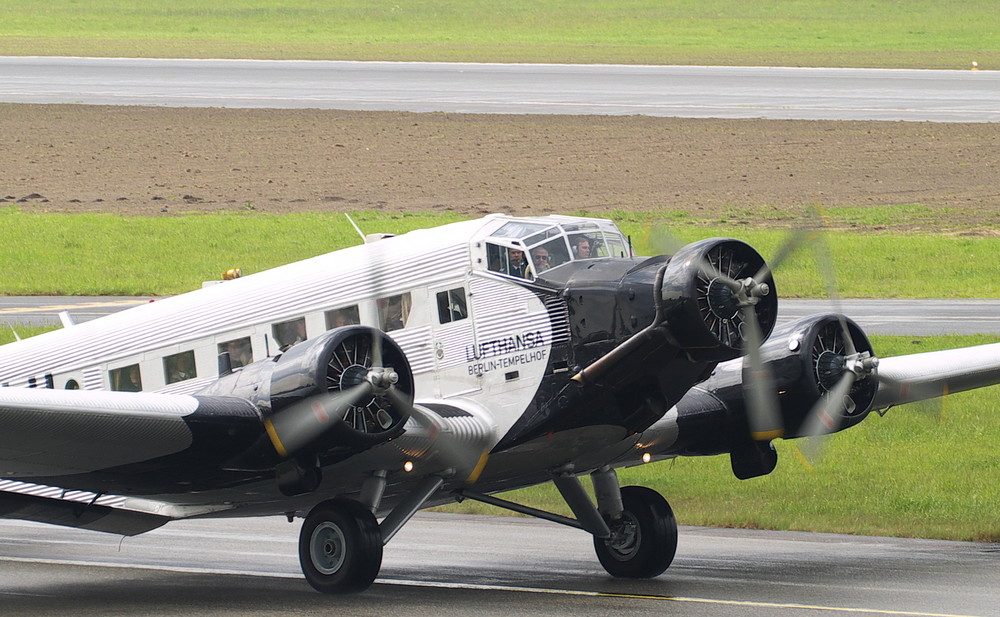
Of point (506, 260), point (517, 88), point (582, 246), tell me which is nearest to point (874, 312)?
point (582, 246)

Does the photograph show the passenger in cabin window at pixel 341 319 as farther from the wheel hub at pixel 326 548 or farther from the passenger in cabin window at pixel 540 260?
the wheel hub at pixel 326 548

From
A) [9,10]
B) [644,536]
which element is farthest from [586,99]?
[9,10]

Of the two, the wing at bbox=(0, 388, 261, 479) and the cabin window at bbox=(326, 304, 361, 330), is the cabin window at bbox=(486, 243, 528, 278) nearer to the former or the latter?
the cabin window at bbox=(326, 304, 361, 330)

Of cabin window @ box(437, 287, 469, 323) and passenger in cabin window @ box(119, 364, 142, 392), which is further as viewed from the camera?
passenger in cabin window @ box(119, 364, 142, 392)

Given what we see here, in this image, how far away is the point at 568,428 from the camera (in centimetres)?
1742

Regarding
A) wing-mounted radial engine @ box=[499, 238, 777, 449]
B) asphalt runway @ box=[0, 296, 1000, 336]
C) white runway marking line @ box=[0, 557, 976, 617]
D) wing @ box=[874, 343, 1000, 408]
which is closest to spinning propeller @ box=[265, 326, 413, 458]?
wing-mounted radial engine @ box=[499, 238, 777, 449]

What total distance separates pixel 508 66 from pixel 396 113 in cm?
1769

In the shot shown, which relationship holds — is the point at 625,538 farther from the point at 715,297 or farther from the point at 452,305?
the point at 715,297

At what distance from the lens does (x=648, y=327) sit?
1627 centimetres

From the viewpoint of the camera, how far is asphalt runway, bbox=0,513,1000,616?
16844 mm

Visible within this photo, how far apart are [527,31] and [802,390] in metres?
92.3

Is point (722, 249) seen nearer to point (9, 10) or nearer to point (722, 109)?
point (722, 109)

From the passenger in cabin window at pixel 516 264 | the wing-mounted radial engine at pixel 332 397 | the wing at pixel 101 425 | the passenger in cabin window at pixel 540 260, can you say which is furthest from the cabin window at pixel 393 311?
the wing at pixel 101 425

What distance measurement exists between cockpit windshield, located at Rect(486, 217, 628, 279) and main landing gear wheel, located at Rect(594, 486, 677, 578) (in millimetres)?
3541
